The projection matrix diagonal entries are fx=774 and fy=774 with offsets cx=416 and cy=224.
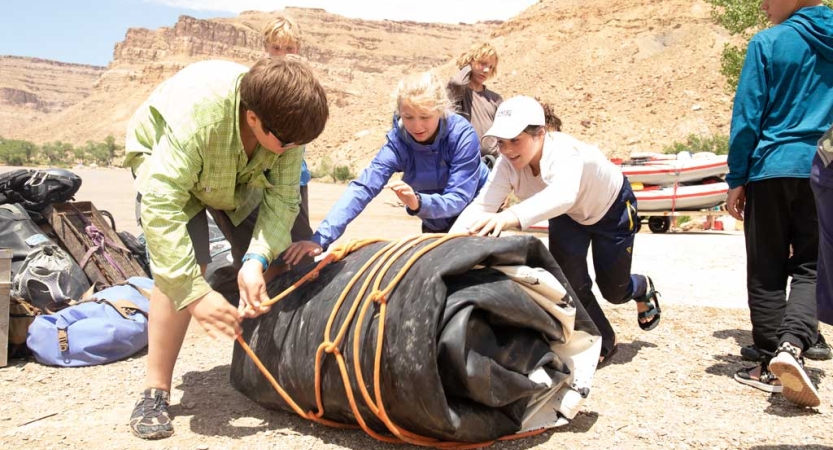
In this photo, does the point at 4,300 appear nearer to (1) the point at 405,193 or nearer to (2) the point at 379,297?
(1) the point at 405,193

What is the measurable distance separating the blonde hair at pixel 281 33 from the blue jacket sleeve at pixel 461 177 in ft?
4.82

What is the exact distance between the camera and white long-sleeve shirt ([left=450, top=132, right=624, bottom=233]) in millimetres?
3553

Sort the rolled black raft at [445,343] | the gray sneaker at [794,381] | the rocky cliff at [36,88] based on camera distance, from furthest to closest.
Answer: the rocky cliff at [36,88] < the gray sneaker at [794,381] < the rolled black raft at [445,343]

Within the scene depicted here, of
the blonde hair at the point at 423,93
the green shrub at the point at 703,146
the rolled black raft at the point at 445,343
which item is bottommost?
the green shrub at the point at 703,146

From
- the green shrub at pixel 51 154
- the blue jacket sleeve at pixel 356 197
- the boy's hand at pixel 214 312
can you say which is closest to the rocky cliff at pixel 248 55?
the green shrub at pixel 51 154

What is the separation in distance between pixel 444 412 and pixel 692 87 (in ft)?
122

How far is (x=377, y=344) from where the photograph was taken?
277 centimetres

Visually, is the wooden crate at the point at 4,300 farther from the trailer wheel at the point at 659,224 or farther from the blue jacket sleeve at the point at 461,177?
the trailer wheel at the point at 659,224

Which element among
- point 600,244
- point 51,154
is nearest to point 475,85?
point 600,244

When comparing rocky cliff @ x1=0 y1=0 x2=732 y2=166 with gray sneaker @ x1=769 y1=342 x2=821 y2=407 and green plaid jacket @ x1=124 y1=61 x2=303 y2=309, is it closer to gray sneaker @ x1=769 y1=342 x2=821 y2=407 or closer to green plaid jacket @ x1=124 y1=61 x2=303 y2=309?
gray sneaker @ x1=769 y1=342 x2=821 y2=407

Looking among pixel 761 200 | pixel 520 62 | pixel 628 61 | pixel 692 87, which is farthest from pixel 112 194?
pixel 520 62

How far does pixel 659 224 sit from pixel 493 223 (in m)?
10.7

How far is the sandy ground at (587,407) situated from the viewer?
308 centimetres

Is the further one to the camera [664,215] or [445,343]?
[664,215]
